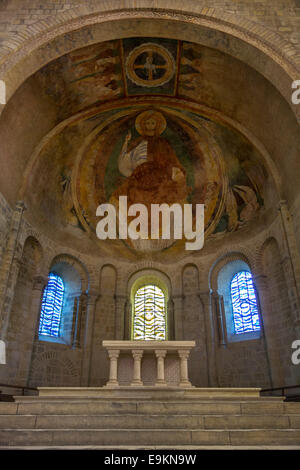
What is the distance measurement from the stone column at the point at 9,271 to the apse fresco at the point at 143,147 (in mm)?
2047

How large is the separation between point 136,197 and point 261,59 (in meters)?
7.39

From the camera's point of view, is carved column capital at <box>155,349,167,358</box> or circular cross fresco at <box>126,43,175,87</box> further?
circular cross fresco at <box>126,43,175,87</box>

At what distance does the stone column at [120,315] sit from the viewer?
1294cm

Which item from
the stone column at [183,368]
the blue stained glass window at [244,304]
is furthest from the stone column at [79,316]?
the blue stained glass window at [244,304]

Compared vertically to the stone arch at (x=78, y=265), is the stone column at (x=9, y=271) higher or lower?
lower

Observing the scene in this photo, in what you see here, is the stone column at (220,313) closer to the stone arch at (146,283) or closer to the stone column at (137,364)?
the stone arch at (146,283)

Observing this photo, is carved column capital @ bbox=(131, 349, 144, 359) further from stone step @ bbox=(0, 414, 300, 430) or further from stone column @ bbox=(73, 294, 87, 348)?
stone column @ bbox=(73, 294, 87, 348)

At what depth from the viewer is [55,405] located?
246 inches

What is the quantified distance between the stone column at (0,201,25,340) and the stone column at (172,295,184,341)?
20.6 ft

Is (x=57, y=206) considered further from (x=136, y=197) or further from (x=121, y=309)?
(x=121, y=309)

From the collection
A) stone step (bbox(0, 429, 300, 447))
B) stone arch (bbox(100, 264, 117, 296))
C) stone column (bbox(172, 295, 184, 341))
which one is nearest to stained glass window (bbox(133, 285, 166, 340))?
stone column (bbox(172, 295, 184, 341))

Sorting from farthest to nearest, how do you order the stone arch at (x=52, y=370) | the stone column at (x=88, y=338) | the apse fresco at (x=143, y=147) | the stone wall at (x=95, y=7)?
the stone column at (x=88, y=338) → the apse fresco at (x=143, y=147) → the stone arch at (x=52, y=370) → the stone wall at (x=95, y=7)

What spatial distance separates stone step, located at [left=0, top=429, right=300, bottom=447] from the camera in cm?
499

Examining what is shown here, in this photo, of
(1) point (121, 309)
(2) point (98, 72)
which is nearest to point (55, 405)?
(1) point (121, 309)
